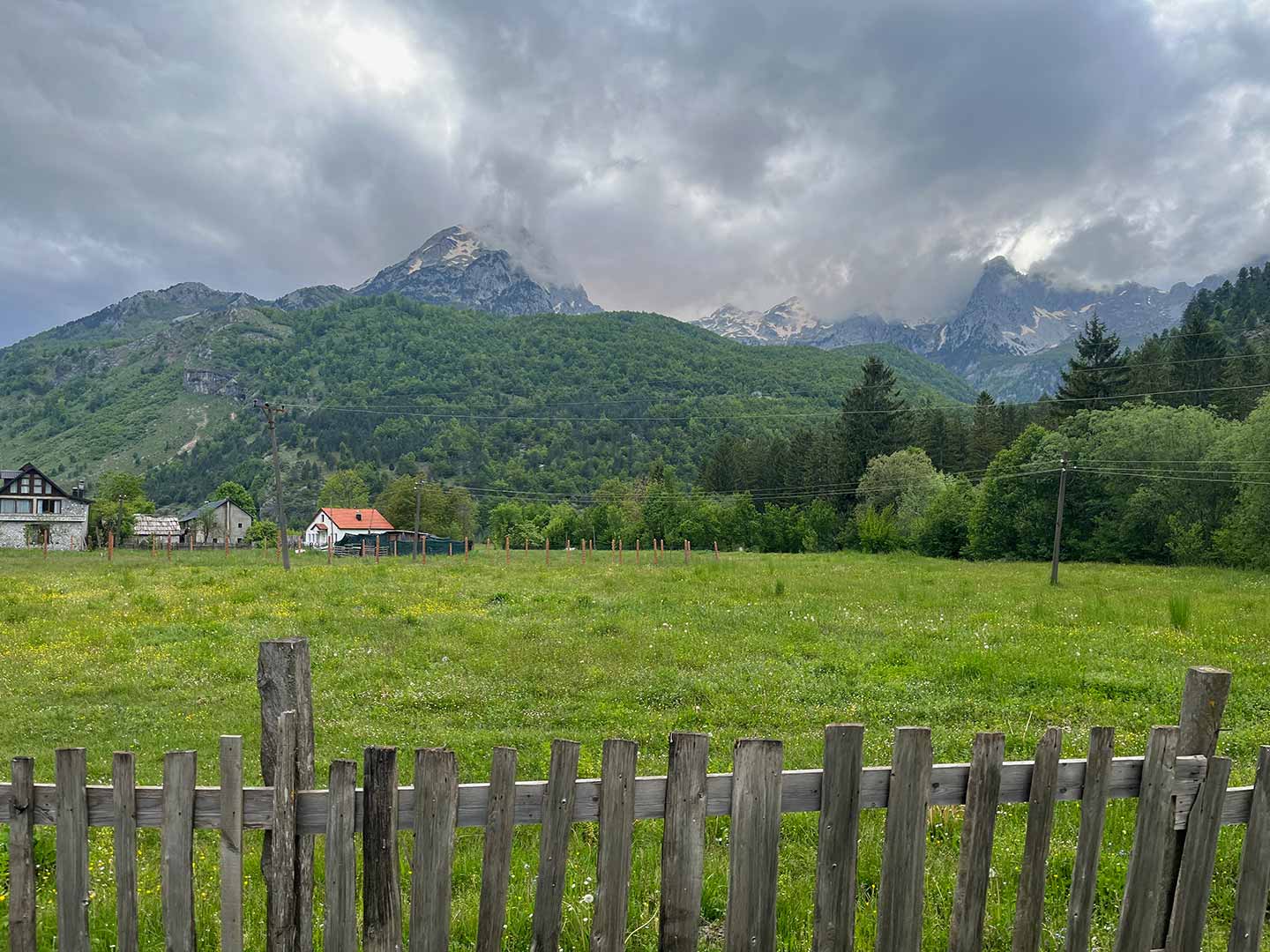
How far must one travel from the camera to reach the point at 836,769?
369 cm

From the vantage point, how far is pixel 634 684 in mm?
12555

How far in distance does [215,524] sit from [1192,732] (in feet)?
487

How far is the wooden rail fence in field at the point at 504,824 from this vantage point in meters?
3.53

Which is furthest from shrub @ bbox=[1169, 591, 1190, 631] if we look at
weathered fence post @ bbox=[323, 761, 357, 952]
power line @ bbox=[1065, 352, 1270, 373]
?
power line @ bbox=[1065, 352, 1270, 373]

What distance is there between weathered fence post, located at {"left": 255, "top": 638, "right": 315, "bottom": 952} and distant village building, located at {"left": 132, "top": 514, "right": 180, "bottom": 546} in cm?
11483

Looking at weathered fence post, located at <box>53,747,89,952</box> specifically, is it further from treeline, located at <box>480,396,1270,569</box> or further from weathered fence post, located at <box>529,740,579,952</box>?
treeline, located at <box>480,396,1270,569</box>

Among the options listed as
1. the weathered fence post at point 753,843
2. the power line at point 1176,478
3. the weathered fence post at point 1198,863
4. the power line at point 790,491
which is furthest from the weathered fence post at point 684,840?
the power line at point 790,491

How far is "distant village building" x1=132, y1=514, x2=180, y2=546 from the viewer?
348 feet

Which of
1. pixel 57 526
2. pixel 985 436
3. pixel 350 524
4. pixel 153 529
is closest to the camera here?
pixel 985 436

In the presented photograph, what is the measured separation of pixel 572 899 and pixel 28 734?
904 cm

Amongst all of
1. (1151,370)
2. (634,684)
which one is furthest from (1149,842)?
(1151,370)

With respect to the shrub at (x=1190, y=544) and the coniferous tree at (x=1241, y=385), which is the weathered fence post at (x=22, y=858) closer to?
the shrub at (x=1190, y=544)

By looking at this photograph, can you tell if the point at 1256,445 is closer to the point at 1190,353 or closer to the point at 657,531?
the point at 1190,353

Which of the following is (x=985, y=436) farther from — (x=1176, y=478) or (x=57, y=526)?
(x=57, y=526)
